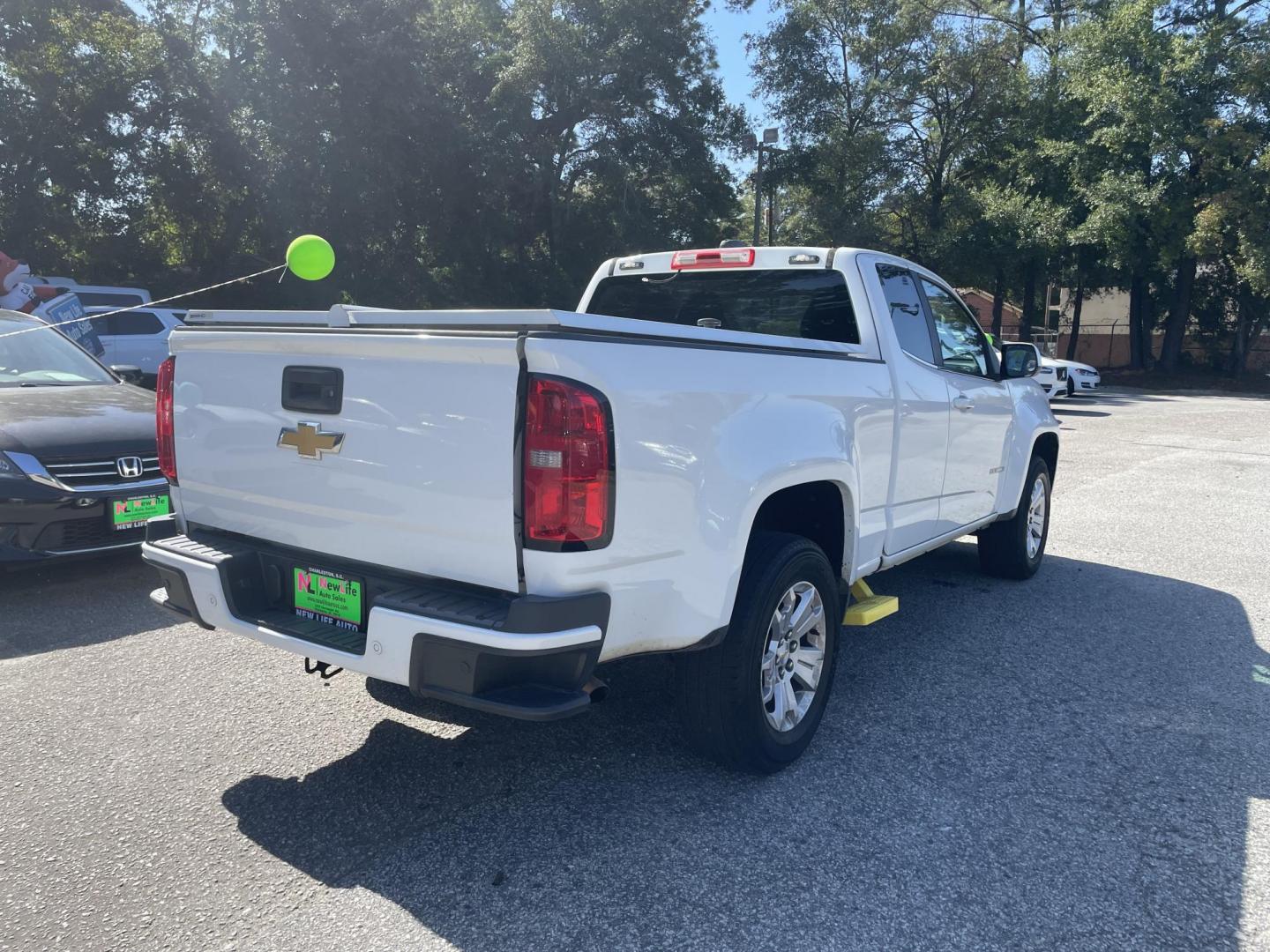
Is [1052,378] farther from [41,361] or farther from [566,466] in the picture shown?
[566,466]

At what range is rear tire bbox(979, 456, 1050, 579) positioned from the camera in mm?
6012

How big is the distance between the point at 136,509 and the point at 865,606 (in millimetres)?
4175

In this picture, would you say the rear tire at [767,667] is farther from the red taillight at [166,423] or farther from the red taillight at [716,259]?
the red taillight at [166,423]

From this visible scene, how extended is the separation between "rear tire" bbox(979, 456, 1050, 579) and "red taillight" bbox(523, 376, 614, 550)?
13.2 feet

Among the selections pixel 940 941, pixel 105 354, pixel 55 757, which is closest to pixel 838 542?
pixel 940 941

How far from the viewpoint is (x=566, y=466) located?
255 centimetres

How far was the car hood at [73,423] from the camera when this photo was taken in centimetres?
526

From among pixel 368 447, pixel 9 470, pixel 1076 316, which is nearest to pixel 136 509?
pixel 9 470

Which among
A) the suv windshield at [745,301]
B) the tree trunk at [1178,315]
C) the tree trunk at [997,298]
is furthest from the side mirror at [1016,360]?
the tree trunk at [1178,315]

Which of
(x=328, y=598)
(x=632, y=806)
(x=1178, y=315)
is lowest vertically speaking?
(x=632, y=806)

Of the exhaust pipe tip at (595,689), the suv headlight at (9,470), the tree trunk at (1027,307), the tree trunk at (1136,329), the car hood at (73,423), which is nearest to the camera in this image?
the exhaust pipe tip at (595,689)

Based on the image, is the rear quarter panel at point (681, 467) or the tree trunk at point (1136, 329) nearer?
the rear quarter panel at point (681, 467)

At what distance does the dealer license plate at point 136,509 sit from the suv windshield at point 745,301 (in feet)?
9.41

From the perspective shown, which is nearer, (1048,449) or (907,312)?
(907,312)
